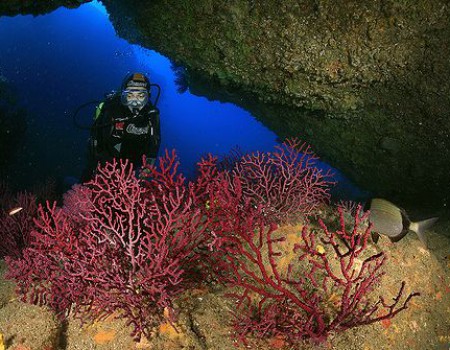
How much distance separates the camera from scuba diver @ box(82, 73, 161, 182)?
18.9ft

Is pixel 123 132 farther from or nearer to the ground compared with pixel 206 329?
farther from the ground

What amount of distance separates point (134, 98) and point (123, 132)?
70 cm

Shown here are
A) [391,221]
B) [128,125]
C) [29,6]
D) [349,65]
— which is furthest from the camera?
[29,6]

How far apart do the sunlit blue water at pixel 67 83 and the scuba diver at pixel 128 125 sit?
2544 mm

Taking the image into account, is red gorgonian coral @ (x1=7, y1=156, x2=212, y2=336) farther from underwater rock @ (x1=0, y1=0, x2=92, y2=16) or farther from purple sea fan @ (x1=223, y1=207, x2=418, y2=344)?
underwater rock @ (x1=0, y1=0, x2=92, y2=16)

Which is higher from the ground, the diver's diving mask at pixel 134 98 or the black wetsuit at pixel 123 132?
the diver's diving mask at pixel 134 98

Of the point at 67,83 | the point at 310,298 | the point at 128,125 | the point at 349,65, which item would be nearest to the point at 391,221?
the point at 310,298

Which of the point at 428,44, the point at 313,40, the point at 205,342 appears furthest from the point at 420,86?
the point at 205,342

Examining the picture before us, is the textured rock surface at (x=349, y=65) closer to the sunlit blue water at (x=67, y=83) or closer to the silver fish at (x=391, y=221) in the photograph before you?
the silver fish at (x=391, y=221)

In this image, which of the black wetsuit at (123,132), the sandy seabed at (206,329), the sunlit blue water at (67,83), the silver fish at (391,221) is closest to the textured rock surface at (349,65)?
the black wetsuit at (123,132)

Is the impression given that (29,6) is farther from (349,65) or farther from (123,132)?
(349,65)

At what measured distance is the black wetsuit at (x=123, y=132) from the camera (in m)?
5.74

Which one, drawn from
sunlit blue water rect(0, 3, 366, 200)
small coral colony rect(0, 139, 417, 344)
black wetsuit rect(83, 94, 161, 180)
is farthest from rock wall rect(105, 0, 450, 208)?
sunlit blue water rect(0, 3, 366, 200)

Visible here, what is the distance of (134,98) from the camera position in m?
5.91
